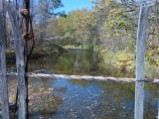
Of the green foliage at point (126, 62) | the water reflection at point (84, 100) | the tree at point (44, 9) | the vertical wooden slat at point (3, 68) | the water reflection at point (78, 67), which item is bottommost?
the water reflection at point (84, 100)

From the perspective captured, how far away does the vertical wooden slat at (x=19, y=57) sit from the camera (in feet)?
15.9

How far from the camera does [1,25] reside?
194 inches

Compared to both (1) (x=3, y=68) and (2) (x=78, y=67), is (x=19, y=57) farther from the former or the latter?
(2) (x=78, y=67)

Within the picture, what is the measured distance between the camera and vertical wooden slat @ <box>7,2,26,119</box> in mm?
4836

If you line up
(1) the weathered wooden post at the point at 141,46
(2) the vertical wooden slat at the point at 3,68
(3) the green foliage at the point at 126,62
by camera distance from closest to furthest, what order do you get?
(1) the weathered wooden post at the point at 141,46
(2) the vertical wooden slat at the point at 3,68
(3) the green foliage at the point at 126,62

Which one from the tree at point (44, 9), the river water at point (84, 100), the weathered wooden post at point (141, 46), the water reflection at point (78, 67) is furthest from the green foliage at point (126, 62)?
the weathered wooden post at point (141, 46)

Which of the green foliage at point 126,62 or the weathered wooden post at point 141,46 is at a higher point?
the weathered wooden post at point 141,46

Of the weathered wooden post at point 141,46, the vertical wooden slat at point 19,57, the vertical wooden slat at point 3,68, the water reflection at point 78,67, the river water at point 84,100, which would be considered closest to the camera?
the weathered wooden post at point 141,46

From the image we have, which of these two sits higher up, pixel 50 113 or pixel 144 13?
pixel 144 13

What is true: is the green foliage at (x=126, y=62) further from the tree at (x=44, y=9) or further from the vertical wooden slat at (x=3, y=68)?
the vertical wooden slat at (x=3, y=68)

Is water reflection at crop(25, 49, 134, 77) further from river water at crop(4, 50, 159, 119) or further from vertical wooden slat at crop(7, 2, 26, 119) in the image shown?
vertical wooden slat at crop(7, 2, 26, 119)

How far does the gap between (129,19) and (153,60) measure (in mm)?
2242

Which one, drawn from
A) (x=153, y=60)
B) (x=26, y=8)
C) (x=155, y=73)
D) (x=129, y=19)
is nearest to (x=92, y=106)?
(x=153, y=60)

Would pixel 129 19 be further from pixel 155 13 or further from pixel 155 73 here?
pixel 155 73
